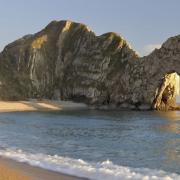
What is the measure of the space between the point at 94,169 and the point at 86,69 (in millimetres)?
108609

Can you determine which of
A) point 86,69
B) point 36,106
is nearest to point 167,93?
point 86,69

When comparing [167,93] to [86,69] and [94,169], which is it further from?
[94,169]

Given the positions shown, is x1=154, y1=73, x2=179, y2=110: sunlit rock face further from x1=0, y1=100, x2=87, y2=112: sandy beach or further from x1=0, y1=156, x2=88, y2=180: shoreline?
x1=0, y1=156, x2=88, y2=180: shoreline

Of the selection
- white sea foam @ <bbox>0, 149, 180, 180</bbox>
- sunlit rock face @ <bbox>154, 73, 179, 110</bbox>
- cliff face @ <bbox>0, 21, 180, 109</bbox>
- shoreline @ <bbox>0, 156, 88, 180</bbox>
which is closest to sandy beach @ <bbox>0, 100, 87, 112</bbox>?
cliff face @ <bbox>0, 21, 180, 109</bbox>

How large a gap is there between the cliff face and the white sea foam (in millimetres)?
78604

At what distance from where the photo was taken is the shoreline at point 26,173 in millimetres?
14891

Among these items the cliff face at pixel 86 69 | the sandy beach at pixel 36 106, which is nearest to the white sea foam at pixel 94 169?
the sandy beach at pixel 36 106

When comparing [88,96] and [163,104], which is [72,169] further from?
[88,96]

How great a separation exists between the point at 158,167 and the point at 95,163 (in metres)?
3.00

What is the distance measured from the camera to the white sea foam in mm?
16672

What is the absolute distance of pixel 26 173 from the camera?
54.1 feet

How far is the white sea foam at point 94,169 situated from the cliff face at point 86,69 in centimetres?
7860

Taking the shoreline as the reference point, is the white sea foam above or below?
below

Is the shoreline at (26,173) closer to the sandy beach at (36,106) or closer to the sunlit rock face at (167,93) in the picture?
the sandy beach at (36,106)
